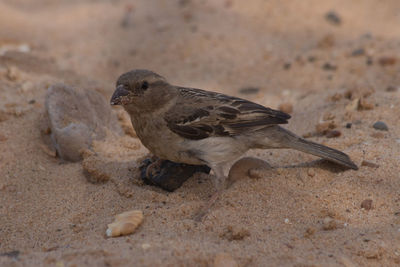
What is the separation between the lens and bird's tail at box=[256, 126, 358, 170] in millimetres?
5016

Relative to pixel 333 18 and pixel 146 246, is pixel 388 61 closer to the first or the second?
pixel 333 18

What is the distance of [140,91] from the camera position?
4.89 m

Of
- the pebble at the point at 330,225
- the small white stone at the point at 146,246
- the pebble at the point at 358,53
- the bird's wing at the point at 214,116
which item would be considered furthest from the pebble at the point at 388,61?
the small white stone at the point at 146,246

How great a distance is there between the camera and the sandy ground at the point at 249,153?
3.92m

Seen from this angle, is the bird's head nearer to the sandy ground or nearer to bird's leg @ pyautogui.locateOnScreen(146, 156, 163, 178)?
bird's leg @ pyautogui.locateOnScreen(146, 156, 163, 178)

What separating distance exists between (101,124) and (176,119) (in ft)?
4.93

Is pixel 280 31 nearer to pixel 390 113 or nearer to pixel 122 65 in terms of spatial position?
pixel 122 65

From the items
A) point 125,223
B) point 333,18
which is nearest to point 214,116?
point 125,223

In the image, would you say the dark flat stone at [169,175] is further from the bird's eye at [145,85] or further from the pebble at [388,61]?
the pebble at [388,61]

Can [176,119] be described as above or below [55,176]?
above

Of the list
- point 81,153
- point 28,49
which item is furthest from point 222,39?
point 81,153

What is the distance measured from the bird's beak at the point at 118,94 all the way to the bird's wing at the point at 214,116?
49cm

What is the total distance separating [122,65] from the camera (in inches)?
364

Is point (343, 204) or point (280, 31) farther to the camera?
point (280, 31)
